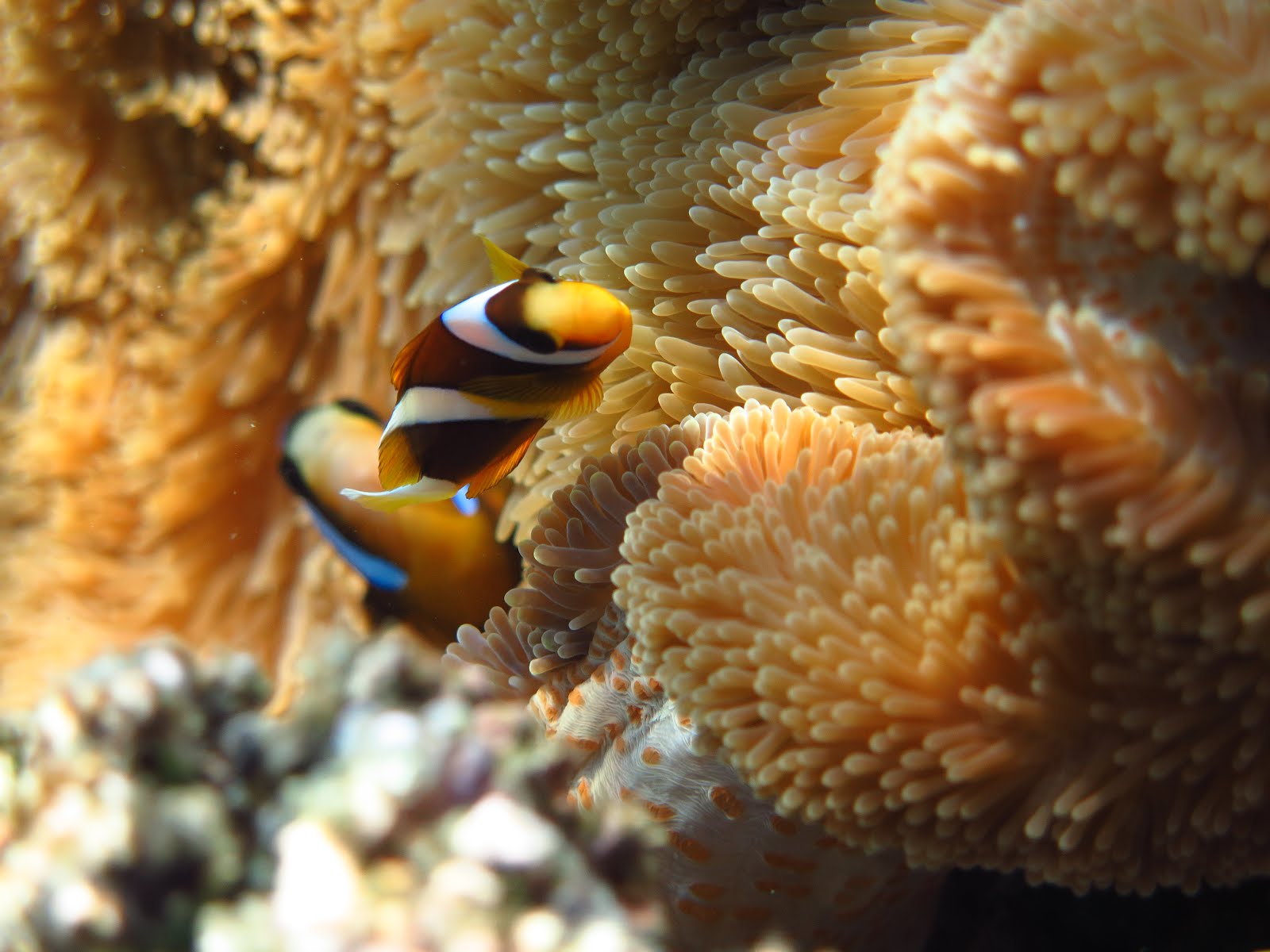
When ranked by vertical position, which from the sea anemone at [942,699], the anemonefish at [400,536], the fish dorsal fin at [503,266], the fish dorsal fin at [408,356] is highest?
the fish dorsal fin at [503,266]

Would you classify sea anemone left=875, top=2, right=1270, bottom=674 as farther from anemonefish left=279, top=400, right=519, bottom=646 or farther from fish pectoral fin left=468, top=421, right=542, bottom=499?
anemonefish left=279, top=400, right=519, bottom=646

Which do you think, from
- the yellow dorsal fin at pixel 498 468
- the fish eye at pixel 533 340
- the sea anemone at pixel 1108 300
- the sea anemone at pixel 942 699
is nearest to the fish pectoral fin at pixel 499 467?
the yellow dorsal fin at pixel 498 468

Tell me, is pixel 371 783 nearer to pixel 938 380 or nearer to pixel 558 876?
pixel 558 876

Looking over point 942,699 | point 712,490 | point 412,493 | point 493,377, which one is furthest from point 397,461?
point 942,699

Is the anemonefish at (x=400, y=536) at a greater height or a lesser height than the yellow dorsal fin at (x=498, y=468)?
lesser

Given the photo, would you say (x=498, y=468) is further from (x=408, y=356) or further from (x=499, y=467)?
(x=408, y=356)

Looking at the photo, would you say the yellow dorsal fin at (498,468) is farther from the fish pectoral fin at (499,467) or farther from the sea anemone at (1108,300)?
the sea anemone at (1108,300)

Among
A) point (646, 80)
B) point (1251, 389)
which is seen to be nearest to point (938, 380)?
point (1251, 389)
